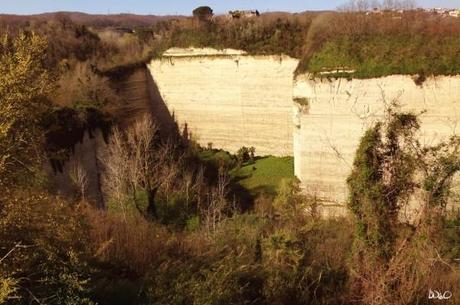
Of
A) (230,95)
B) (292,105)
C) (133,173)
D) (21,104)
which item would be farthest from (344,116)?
(21,104)

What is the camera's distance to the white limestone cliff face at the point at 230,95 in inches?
701

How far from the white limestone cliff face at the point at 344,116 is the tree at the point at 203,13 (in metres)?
8.73

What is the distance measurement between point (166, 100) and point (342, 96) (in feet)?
30.5

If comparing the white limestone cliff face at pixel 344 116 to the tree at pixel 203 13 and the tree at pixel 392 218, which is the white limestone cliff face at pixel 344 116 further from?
the tree at pixel 203 13

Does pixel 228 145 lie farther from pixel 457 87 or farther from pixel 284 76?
pixel 457 87

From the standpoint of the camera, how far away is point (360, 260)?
629cm

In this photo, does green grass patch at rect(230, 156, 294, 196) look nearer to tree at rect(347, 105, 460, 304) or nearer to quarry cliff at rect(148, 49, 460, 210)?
quarry cliff at rect(148, 49, 460, 210)

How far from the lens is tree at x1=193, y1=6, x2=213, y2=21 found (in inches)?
826

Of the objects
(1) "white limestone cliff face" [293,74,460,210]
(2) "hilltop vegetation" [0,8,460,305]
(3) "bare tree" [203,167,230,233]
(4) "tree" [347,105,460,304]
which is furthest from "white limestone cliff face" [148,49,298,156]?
(4) "tree" [347,105,460,304]

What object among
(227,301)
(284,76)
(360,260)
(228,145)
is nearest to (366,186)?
(360,260)

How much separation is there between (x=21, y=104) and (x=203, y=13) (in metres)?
19.4

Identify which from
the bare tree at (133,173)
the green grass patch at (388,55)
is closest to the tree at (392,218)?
the green grass patch at (388,55)

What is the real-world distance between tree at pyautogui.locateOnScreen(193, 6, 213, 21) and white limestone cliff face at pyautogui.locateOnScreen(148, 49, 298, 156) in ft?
7.44

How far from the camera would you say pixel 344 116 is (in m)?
13.2
